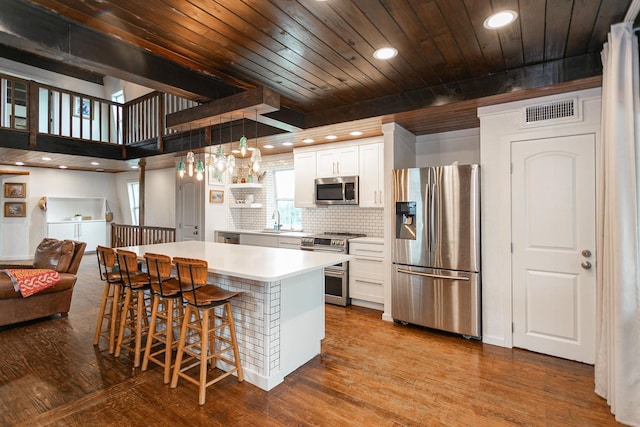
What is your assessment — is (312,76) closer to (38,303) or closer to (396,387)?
(396,387)

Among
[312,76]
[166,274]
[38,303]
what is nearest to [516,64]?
[312,76]

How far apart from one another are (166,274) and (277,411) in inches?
52.0

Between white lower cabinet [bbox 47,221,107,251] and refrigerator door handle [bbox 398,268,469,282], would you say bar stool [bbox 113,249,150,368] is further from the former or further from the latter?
white lower cabinet [bbox 47,221,107,251]

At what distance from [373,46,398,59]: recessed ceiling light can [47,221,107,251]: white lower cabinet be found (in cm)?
942

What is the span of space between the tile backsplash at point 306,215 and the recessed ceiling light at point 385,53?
8.66ft

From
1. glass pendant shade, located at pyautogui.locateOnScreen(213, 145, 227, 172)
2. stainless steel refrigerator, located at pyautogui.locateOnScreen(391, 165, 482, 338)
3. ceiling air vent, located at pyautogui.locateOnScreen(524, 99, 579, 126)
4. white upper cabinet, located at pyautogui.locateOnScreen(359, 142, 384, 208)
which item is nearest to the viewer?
ceiling air vent, located at pyautogui.locateOnScreen(524, 99, 579, 126)

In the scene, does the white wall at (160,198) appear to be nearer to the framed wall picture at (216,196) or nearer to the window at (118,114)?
the window at (118,114)

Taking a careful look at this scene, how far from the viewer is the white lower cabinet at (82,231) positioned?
8.88m

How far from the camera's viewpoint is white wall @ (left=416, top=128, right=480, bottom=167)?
168 inches

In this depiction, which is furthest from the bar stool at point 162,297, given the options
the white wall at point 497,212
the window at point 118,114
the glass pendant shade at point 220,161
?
the window at point 118,114

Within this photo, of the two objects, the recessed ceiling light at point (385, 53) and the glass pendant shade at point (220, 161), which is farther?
the glass pendant shade at point (220, 161)

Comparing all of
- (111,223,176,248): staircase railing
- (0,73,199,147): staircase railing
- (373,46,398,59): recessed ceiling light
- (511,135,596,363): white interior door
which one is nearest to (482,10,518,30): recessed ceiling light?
(373,46,398,59): recessed ceiling light

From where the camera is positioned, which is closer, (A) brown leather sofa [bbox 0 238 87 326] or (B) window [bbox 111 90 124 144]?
(A) brown leather sofa [bbox 0 238 87 326]

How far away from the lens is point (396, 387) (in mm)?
2504
